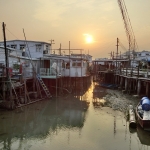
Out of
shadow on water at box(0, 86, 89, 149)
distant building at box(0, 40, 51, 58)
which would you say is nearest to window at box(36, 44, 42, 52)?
distant building at box(0, 40, 51, 58)

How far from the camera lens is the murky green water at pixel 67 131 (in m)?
9.95

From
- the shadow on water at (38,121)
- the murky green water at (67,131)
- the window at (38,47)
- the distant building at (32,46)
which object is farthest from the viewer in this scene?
the window at (38,47)

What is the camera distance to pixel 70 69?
28.8 m

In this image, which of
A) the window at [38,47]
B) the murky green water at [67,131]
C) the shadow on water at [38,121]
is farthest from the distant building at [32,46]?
the murky green water at [67,131]

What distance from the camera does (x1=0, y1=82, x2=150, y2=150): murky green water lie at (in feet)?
32.7

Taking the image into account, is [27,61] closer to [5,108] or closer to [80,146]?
[5,108]

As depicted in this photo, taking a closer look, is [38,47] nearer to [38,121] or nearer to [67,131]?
[38,121]

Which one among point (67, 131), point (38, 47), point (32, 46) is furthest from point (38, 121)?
point (32, 46)

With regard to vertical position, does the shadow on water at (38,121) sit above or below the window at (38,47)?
below

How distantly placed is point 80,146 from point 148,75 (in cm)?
1525

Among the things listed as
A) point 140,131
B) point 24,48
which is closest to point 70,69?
point 24,48

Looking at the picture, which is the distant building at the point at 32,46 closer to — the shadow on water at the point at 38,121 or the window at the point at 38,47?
the window at the point at 38,47

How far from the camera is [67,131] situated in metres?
12.0

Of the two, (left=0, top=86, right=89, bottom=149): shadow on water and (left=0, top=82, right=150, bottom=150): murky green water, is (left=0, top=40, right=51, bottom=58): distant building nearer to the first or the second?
(left=0, top=86, right=89, bottom=149): shadow on water
